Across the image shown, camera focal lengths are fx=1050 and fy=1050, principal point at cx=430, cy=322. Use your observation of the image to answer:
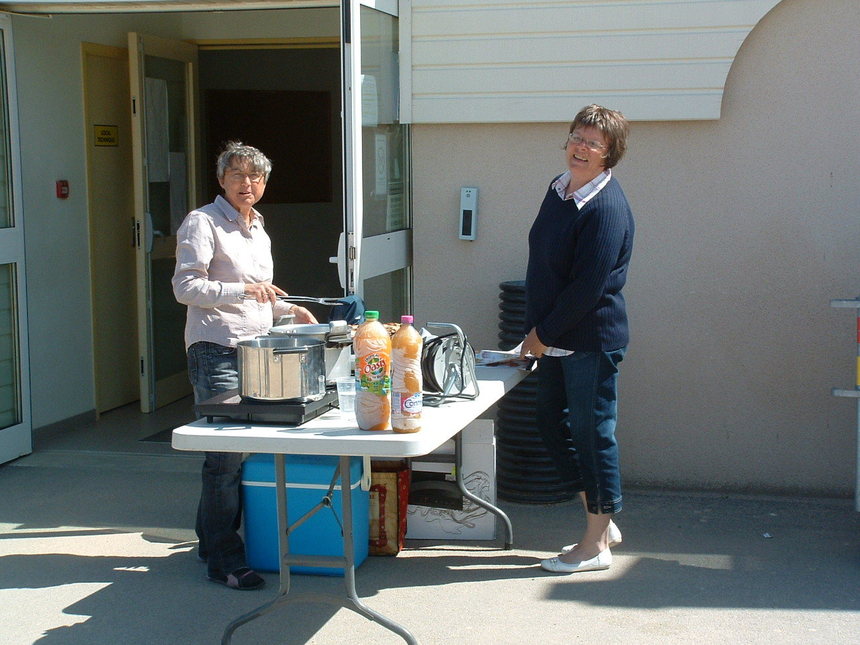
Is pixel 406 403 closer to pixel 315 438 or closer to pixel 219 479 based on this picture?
pixel 315 438

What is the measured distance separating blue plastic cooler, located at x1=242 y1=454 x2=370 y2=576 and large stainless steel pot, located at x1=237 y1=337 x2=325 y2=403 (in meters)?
0.82

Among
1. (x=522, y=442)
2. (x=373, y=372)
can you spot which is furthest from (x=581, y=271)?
(x=522, y=442)

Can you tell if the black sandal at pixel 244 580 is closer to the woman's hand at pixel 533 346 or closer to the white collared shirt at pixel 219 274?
the white collared shirt at pixel 219 274

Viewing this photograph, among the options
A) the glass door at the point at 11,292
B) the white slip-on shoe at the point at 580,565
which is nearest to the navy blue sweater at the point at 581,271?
the white slip-on shoe at the point at 580,565

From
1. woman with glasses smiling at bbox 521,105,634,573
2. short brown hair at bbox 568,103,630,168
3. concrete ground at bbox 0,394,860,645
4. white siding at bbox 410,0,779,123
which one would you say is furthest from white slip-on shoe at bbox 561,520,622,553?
white siding at bbox 410,0,779,123

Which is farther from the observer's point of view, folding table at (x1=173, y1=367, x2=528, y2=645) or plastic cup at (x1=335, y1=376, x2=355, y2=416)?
plastic cup at (x1=335, y1=376, x2=355, y2=416)

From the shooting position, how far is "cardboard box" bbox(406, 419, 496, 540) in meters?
4.49

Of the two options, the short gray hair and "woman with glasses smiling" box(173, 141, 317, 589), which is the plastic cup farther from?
the short gray hair

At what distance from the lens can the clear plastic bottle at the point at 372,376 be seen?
317 centimetres

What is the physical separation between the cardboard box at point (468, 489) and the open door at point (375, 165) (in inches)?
33.0

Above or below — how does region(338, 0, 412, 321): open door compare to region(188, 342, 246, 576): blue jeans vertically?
above

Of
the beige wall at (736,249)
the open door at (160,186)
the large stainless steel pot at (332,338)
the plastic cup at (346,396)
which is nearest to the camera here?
the plastic cup at (346,396)

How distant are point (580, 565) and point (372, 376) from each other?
4.90 ft

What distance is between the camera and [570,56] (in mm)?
5035
